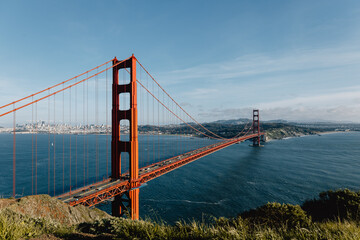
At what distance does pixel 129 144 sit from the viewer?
18.0m

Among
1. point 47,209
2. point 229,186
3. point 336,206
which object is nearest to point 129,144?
point 47,209

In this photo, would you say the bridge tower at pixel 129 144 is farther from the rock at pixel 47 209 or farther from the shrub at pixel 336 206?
the shrub at pixel 336 206

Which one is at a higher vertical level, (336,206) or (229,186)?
(336,206)

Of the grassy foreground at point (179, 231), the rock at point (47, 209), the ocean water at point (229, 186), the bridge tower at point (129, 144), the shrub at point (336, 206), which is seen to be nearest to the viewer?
the grassy foreground at point (179, 231)

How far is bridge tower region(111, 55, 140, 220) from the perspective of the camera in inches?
701

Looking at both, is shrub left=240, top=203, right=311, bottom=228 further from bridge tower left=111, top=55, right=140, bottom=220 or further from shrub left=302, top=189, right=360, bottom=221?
bridge tower left=111, top=55, right=140, bottom=220

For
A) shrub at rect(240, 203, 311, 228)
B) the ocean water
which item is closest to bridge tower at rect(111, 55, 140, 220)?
the ocean water

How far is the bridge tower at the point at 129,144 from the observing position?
17.8 meters

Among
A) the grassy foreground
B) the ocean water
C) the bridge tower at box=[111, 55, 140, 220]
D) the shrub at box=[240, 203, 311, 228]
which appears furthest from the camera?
the ocean water

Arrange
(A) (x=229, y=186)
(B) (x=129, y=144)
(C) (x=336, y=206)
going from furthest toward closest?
1. (A) (x=229, y=186)
2. (B) (x=129, y=144)
3. (C) (x=336, y=206)

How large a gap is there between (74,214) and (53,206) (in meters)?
1.38

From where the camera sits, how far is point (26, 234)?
4031mm

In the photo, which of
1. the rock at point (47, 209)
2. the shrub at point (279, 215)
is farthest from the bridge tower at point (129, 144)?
the shrub at point (279, 215)

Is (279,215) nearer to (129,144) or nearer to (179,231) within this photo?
(179,231)
